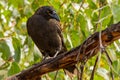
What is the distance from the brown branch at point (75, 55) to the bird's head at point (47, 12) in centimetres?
83

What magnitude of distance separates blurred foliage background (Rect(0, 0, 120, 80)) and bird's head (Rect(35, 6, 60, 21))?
10 centimetres

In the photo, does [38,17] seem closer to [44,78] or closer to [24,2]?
[24,2]

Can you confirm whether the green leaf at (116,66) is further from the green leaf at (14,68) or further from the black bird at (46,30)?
the black bird at (46,30)

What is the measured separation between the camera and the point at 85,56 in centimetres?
130

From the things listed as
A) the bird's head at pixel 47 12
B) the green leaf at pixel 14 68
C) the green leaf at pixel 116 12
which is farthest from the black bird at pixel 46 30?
the green leaf at pixel 116 12

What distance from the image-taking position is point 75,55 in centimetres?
142

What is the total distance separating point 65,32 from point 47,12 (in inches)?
19.0

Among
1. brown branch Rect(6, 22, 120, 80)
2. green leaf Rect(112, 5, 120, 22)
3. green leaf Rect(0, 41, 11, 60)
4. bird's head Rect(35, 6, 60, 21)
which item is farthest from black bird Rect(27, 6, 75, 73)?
green leaf Rect(112, 5, 120, 22)

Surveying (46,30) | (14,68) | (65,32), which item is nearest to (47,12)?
(46,30)

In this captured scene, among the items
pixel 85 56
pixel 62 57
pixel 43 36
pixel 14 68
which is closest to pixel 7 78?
pixel 14 68

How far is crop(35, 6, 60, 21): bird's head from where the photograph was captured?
241cm

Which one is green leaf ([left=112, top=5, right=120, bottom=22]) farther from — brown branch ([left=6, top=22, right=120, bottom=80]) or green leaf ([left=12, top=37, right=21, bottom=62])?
green leaf ([left=12, top=37, right=21, bottom=62])

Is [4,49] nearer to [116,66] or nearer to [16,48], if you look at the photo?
[16,48]

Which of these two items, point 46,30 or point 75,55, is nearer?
point 75,55
